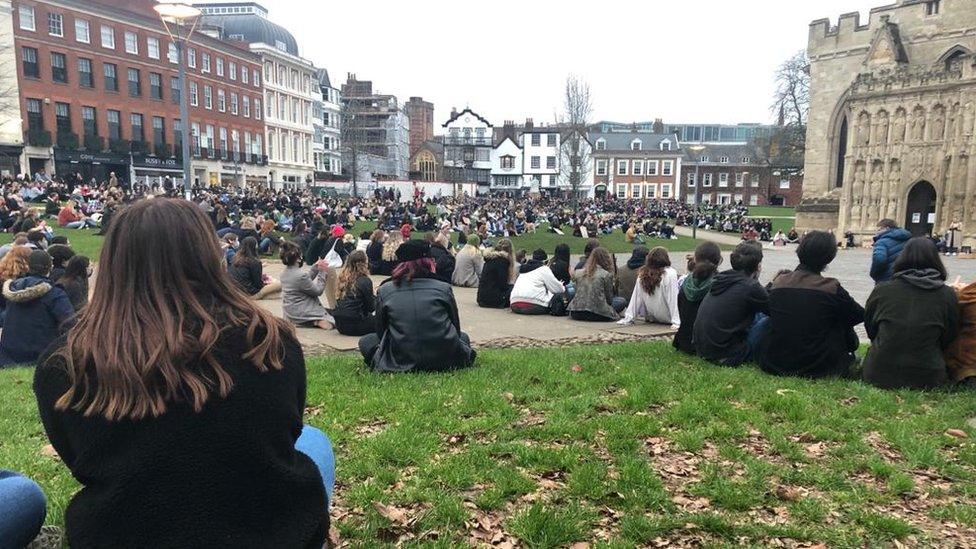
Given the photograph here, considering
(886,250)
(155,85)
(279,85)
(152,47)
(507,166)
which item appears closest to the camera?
(886,250)

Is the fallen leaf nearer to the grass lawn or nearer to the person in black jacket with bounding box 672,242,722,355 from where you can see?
the grass lawn

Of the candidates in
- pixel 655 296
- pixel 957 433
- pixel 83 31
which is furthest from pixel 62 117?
pixel 957 433

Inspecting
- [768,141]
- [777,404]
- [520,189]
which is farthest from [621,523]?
[520,189]

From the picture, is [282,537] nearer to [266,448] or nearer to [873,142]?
[266,448]

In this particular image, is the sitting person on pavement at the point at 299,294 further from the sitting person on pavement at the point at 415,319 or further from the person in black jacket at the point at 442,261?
the person in black jacket at the point at 442,261

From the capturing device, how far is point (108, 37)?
157 feet

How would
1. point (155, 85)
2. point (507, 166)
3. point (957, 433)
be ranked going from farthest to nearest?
point (507, 166) < point (155, 85) < point (957, 433)

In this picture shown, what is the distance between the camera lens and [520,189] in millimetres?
89438

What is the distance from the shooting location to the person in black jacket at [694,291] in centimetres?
760

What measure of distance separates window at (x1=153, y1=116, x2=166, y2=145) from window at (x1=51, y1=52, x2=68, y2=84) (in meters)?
7.84

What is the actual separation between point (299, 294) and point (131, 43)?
A: 165ft

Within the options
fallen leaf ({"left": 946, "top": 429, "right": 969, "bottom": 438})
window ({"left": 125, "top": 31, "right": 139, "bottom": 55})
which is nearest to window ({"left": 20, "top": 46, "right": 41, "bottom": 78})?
window ({"left": 125, "top": 31, "right": 139, "bottom": 55})

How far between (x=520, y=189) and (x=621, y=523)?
86.9 metres

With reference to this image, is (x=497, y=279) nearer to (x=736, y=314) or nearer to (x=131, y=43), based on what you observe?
(x=736, y=314)
